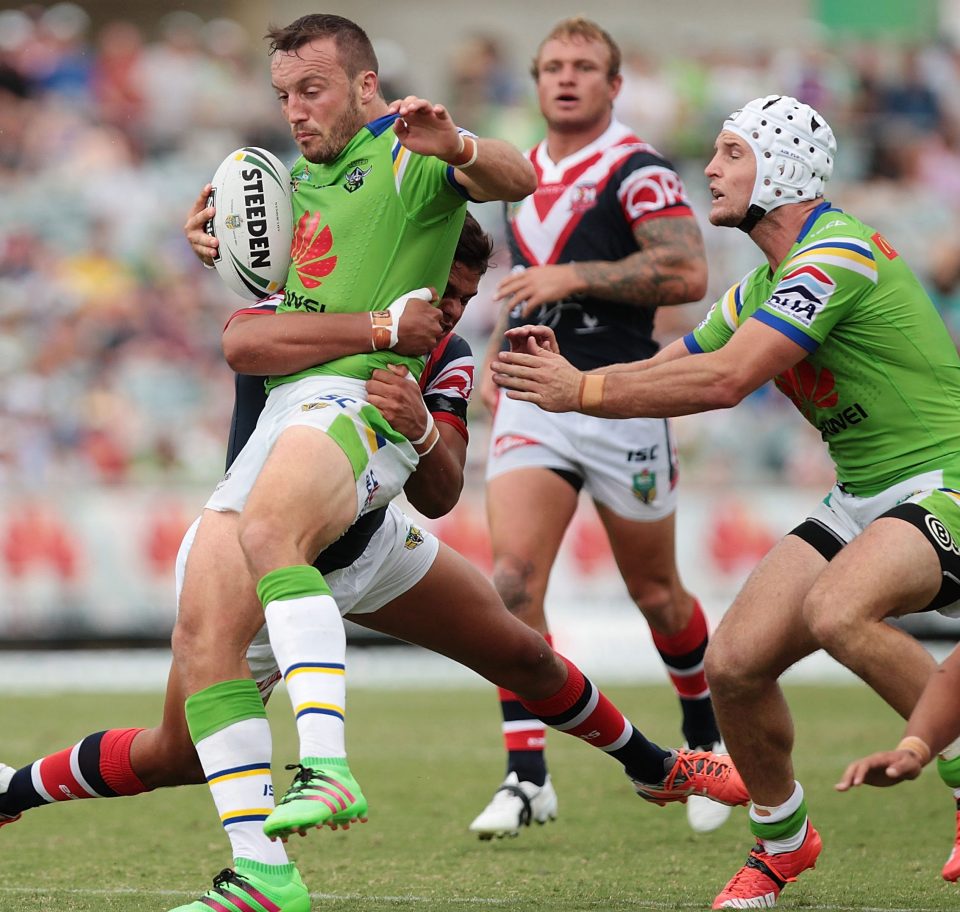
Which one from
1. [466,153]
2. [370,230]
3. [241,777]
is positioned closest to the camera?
[241,777]

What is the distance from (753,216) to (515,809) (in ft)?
8.60

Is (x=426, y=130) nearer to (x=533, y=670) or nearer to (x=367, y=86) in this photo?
(x=367, y=86)

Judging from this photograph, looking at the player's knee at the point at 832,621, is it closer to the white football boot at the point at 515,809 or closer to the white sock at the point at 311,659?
the white sock at the point at 311,659

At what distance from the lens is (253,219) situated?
4.93 meters

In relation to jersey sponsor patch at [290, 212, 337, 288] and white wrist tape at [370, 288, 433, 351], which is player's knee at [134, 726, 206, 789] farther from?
jersey sponsor patch at [290, 212, 337, 288]

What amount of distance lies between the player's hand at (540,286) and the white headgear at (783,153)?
71.1 inches

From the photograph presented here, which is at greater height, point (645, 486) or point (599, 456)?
point (599, 456)

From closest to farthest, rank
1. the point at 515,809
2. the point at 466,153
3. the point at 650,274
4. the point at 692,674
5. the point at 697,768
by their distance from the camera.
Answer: the point at 466,153, the point at 697,768, the point at 515,809, the point at 650,274, the point at 692,674

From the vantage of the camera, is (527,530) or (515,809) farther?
(527,530)

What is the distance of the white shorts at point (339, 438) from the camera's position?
459 cm

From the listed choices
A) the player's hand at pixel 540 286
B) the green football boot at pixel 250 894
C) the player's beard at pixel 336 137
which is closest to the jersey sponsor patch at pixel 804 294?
the player's beard at pixel 336 137

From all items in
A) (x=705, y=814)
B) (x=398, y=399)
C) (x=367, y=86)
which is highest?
(x=367, y=86)

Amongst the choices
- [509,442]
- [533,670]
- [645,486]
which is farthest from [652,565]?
[533,670]

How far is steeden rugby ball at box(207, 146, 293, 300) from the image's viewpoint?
16.2 feet
